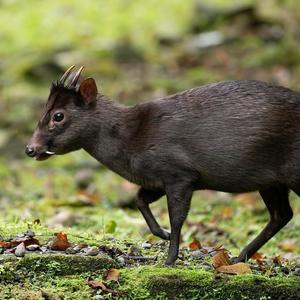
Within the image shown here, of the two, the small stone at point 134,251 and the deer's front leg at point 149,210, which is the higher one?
the deer's front leg at point 149,210

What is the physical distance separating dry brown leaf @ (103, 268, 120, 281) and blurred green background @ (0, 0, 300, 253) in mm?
2736

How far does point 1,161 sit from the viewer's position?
54.2ft

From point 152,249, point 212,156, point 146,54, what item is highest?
point 212,156

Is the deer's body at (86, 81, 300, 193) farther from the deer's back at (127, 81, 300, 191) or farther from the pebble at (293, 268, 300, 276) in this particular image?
the pebble at (293, 268, 300, 276)

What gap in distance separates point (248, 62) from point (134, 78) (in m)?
2.82

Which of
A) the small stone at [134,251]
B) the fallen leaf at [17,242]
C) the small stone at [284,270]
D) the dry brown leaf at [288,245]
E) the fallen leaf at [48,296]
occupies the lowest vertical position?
the dry brown leaf at [288,245]

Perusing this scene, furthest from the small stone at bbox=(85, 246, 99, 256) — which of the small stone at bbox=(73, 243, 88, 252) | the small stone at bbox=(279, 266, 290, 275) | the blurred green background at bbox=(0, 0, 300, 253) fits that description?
the blurred green background at bbox=(0, 0, 300, 253)

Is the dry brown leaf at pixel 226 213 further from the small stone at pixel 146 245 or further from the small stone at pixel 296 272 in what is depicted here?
the small stone at pixel 296 272

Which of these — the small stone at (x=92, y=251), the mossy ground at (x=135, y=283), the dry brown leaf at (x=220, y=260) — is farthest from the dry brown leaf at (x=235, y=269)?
the small stone at (x=92, y=251)

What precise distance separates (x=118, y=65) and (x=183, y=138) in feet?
51.1

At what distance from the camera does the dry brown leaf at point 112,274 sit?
7.12 metres

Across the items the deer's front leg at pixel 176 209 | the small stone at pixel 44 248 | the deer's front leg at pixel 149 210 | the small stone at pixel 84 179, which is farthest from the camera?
the small stone at pixel 84 179

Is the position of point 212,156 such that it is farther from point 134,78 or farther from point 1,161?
point 134,78

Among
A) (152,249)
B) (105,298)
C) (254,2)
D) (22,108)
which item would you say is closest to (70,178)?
(22,108)
